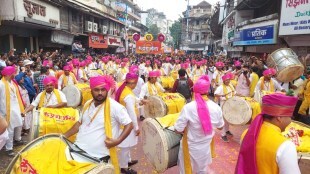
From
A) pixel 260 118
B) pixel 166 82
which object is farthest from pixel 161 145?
pixel 166 82

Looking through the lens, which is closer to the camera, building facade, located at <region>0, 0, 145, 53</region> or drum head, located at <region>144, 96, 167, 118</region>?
drum head, located at <region>144, 96, 167, 118</region>

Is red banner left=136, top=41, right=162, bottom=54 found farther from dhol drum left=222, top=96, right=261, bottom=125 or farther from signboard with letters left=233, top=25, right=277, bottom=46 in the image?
dhol drum left=222, top=96, right=261, bottom=125

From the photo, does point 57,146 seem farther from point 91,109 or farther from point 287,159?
point 287,159

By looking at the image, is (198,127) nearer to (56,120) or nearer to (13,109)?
(56,120)

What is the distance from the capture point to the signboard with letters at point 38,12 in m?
14.5

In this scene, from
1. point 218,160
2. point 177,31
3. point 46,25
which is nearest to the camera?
point 218,160

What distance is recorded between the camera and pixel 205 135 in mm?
4211

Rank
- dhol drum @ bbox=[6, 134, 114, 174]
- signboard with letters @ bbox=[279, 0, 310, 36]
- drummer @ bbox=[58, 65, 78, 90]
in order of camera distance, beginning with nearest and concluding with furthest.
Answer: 1. dhol drum @ bbox=[6, 134, 114, 174]
2. drummer @ bbox=[58, 65, 78, 90]
3. signboard with letters @ bbox=[279, 0, 310, 36]

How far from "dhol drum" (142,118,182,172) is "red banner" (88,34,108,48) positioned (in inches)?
1008

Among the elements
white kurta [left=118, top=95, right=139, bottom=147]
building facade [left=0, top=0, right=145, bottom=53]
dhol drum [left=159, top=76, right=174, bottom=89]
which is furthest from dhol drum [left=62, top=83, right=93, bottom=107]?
building facade [left=0, top=0, right=145, bottom=53]

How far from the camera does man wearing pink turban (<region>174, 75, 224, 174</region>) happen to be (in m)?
4.15

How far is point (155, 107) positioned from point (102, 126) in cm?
322

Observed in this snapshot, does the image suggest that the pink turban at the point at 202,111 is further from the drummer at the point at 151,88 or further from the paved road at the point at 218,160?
the drummer at the point at 151,88

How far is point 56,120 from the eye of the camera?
15.5 feet
